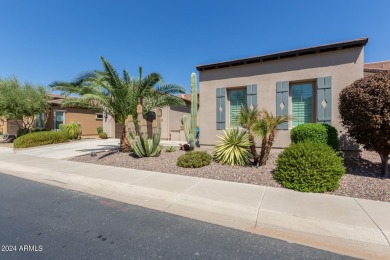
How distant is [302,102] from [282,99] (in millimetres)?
901

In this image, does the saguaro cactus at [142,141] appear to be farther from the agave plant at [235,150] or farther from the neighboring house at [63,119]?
the neighboring house at [63,119]

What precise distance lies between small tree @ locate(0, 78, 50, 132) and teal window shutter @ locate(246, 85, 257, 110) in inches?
611

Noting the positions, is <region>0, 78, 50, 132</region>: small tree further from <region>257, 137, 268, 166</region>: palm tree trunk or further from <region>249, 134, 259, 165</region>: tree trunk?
<region>257, 137, 268, 166</region>: palm tree trunk

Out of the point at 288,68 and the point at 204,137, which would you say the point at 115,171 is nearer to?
the point at 204,137

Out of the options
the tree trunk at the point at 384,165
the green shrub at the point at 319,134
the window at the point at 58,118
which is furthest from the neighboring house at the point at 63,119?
the tree trunk at the point at 384,165

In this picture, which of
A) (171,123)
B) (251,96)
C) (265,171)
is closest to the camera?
(265,171)

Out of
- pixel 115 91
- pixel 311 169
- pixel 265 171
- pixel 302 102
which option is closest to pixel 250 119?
pixel 265 171

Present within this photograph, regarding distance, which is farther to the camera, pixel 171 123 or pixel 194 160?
pixel 171 123

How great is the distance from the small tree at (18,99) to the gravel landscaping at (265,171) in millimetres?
9454

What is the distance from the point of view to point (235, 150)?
23.7 feet

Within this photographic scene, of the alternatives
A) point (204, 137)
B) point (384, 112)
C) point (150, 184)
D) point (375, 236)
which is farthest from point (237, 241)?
point (204, 137)

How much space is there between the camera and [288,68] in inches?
352

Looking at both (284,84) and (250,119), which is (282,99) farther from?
(250,119)

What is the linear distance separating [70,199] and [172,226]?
2812 mm
